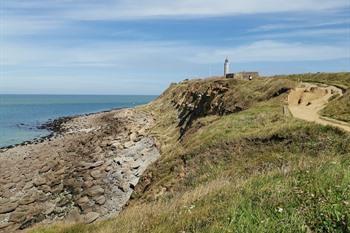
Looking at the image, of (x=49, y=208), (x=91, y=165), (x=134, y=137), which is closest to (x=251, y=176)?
(x=49, y=208)

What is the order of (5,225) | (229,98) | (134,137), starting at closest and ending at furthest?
(5,225), (229,98), (134,137)

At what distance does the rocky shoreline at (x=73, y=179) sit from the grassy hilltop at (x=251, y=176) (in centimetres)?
324

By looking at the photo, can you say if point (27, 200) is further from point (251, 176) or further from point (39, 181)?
point (251, 176)

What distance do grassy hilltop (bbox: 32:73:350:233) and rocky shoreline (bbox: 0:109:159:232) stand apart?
3.24m

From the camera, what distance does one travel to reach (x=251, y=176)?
13.0 m

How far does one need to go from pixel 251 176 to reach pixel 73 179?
22.4 metres

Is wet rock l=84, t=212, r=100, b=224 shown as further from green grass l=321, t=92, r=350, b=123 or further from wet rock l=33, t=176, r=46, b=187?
green grass l=321, t=92, r=350, b=123

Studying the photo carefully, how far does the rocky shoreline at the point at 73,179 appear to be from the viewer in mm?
26344

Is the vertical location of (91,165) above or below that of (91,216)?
above

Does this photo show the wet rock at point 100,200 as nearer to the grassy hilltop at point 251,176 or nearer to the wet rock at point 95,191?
the wet rock at point 95,191

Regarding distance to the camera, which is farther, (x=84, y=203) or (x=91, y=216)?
(x=84, y=203)

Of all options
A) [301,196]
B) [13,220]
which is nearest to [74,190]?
[13,220]

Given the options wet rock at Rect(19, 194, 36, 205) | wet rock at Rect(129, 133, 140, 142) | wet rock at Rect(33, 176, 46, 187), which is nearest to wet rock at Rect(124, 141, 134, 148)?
wet rock at Rect(129, 133, 140, 142)

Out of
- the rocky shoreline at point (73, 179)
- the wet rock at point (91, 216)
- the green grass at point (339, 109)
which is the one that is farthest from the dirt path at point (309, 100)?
the wet rock at point (91, 216)
